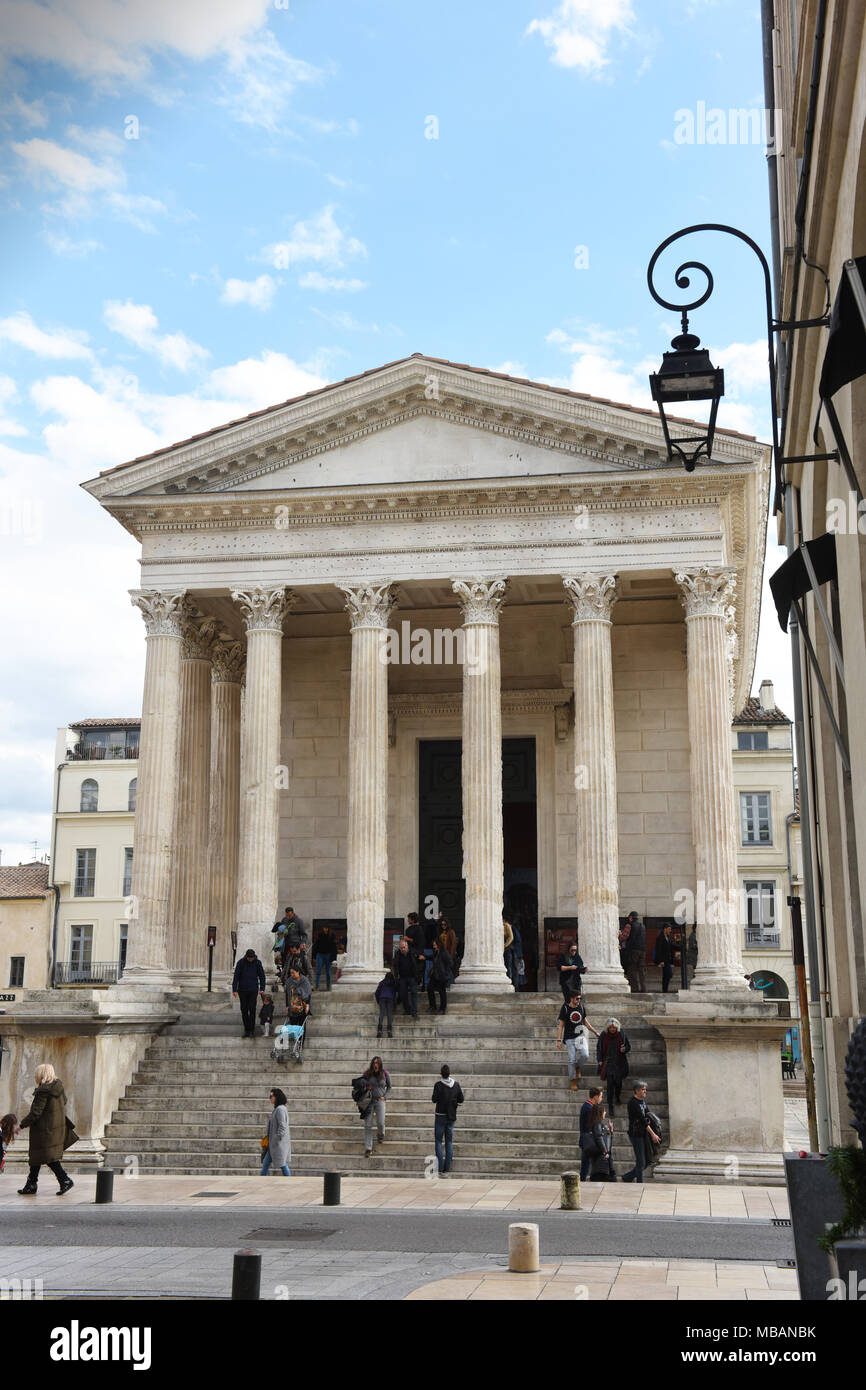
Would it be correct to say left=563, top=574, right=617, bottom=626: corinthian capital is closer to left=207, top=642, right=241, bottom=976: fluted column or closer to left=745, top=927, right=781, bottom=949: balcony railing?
left=207, top=642, right=241, bottom=976: fluted column

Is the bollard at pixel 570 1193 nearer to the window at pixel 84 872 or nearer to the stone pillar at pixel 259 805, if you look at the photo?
the stone pillar at pixel 259 805

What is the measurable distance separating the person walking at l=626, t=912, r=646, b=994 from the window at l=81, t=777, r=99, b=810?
41.7 m

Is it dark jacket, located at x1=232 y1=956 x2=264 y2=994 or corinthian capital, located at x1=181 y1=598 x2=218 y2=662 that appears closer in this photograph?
dark jacket, located at x1=232 y1=956 x2=264 y2=994

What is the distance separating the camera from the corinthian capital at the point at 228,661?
1332 inches

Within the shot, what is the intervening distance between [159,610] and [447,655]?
7562mm

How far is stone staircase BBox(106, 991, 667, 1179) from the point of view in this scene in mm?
21125

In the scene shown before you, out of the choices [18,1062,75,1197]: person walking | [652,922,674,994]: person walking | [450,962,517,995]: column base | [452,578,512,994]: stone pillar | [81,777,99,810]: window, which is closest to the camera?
[18,1062,75,1197]: person walking

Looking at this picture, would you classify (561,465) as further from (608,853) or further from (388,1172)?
(388,1172)

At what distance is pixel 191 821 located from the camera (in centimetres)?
3083

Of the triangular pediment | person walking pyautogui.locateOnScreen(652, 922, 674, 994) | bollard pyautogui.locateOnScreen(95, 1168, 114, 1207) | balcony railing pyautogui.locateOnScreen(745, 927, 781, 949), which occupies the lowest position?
bollard pyautogui.locateOnScreen(95, 1168, 114, 1207)

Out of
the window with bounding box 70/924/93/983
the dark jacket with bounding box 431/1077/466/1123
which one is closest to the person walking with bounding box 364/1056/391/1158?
the dark jacket with bounding box 431/1077/466/1123

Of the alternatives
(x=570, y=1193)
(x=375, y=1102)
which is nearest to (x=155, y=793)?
(x=375, y=1102)

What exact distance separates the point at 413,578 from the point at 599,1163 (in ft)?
45.6
